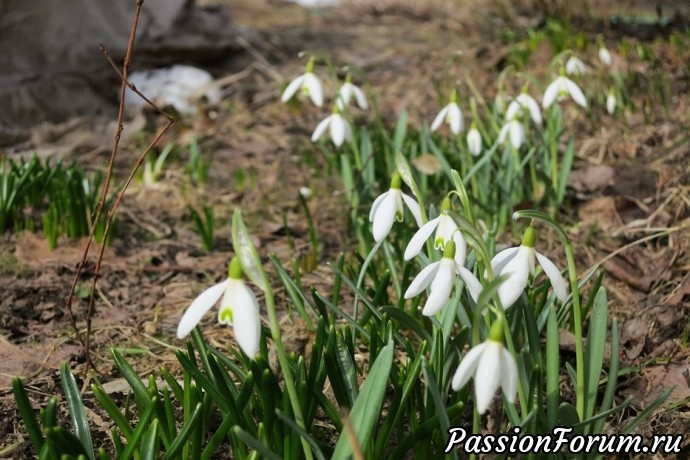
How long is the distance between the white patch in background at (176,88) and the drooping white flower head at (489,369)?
3726 mm

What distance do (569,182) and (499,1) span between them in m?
3.35

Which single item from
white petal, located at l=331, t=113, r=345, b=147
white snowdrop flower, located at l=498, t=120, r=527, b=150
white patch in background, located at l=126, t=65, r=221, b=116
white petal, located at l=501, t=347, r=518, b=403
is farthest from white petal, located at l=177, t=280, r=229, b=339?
white patch in background, located at l=126, t=65, r=221, b=116

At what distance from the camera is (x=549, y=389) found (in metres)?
1.58

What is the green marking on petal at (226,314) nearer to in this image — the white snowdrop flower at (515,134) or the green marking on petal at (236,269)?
the green marking on petal at (236,269)

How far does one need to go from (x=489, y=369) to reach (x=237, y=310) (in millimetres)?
404

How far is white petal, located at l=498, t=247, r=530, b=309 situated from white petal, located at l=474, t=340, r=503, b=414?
189 mm

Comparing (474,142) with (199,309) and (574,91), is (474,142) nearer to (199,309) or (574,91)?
(574,91)

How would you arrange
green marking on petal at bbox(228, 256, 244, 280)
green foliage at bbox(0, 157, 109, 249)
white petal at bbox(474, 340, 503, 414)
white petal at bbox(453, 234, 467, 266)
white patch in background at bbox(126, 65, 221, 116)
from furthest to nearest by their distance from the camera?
white patch in background at bbox(126, 65, 221, 116) < green foliage at bbox(0, 157, 109, 249) < white petal at bbox(453, 234, 467, 266) < green marking on petal at bbox(228, 256, 244, 280) < white petal at bbox(474, 340, 503, 414)

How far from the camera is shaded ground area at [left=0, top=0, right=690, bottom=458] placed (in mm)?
2193

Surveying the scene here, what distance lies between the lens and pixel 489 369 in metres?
1.23

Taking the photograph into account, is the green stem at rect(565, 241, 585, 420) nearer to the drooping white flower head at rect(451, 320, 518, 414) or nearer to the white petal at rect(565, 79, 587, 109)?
the drooping white flower head at rect(451, 320, 518, 414)

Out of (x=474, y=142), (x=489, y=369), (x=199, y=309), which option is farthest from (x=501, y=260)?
(x=474, y=142)

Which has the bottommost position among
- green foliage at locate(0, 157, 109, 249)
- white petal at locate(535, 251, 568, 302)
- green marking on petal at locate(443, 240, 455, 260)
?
green foliage at locate(0, 157, 109, 249)

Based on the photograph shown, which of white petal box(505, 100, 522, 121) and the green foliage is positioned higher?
white petal box(505, 100, 522, 121)
